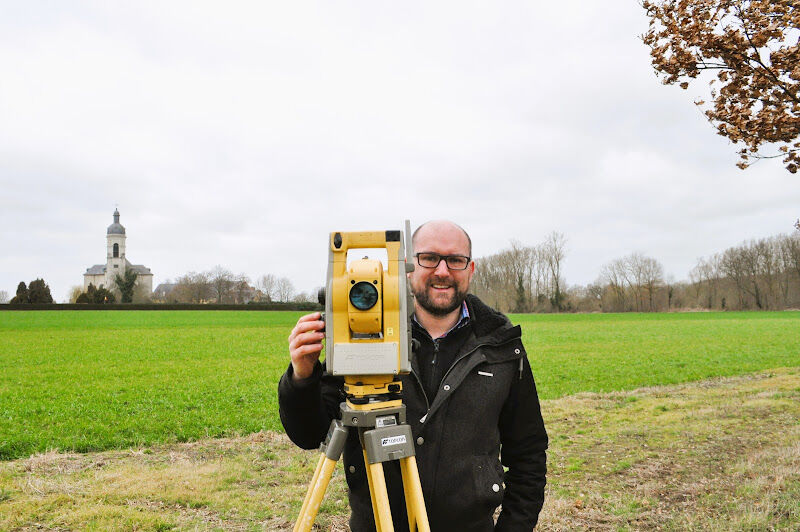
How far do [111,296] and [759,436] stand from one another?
100.0 m

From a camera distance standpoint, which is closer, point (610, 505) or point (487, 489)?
point (487, 489)

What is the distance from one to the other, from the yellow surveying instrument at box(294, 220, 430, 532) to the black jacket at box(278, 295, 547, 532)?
28cm

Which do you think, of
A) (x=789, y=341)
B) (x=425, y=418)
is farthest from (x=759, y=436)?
(x=789, y=341)

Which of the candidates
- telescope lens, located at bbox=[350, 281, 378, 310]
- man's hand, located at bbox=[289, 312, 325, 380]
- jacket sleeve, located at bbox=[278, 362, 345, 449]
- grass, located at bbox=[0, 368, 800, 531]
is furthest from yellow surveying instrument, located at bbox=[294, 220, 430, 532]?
grass, located at bbox=[0, 368, 800, 531]

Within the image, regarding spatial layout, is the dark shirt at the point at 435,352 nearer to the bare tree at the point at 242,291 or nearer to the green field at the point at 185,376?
the green field at the point at 185,376

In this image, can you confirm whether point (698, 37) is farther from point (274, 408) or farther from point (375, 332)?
point (274, 408)

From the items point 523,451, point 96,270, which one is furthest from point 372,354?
point 96,270

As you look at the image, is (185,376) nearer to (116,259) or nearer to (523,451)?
(523,451)

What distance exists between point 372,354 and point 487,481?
0.89 m

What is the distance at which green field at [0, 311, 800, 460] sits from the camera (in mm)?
9922

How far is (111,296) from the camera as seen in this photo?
301ft

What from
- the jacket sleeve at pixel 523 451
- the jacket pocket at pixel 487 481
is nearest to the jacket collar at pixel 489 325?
the jacket sleeve at pixel 523 451

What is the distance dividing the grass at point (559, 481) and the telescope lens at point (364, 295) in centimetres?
376

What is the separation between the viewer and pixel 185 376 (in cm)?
1722
